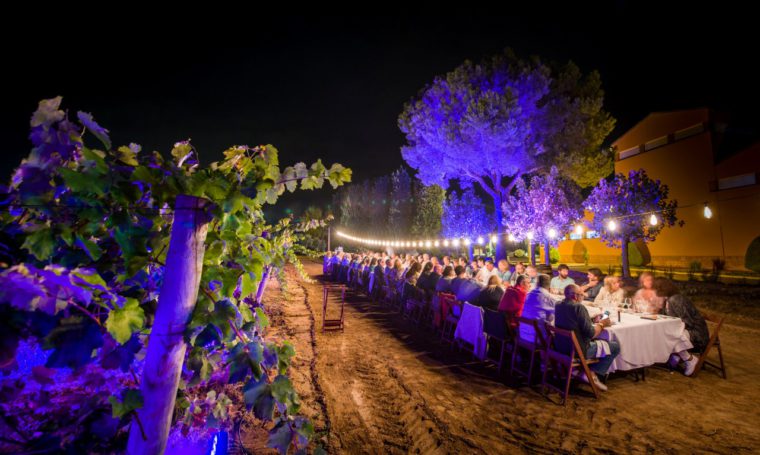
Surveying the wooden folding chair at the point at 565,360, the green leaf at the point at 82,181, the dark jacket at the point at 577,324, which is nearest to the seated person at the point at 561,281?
the wooden folding chair at the point at 565,360

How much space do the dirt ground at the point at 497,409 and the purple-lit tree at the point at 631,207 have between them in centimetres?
665

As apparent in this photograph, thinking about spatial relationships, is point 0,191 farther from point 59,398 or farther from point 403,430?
point 403,430

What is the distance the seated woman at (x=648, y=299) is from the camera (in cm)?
541

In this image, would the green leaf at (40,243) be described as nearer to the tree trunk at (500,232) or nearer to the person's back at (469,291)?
the person's back at (469,291)

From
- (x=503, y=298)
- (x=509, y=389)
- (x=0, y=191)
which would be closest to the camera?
(x=0, y=191)

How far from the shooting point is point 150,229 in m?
1.25

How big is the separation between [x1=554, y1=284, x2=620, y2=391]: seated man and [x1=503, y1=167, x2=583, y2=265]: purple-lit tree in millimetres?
11344

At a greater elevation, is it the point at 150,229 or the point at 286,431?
the point at 150,229

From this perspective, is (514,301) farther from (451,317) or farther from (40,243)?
(40,243)

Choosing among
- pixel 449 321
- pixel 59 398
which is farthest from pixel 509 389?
pixel 59 398

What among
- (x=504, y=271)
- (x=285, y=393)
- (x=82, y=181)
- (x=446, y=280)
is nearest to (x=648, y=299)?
(x=446, y=280)

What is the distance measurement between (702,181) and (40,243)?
24.0m

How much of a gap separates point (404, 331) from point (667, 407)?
4.65 m

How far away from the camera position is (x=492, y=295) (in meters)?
6.10
